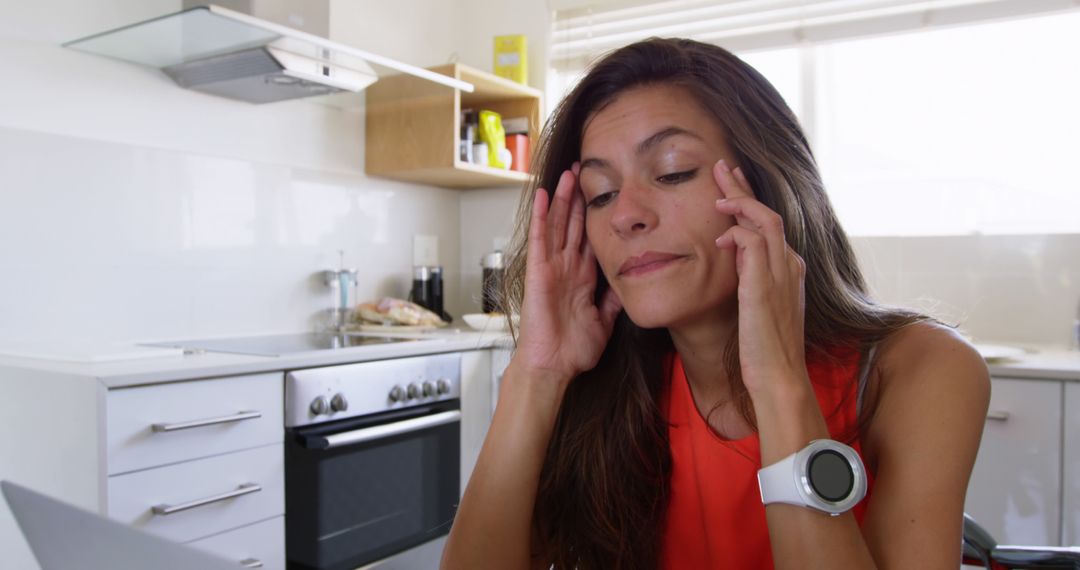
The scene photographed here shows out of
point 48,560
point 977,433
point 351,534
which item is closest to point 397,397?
point 351,534

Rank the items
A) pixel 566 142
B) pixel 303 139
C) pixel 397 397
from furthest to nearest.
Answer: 1. pixel 303 139
2. pixel 397 397
3. pixel 566 142

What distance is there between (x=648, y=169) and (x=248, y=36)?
1372 millimetres

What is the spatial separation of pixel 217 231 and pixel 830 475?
215 centimetres

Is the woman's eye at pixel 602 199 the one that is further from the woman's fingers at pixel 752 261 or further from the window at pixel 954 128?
the window at pixel 954 128

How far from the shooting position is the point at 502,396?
1212 millimetres

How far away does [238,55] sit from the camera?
7.26 feet

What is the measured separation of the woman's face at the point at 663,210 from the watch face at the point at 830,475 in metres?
0.28

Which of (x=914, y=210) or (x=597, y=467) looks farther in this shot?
(x=914, y=210)

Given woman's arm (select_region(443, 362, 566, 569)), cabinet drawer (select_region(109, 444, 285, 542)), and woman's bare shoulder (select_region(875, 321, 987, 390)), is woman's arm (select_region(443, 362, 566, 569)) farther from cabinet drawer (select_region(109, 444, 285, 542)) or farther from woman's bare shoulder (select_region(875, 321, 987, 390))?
cabinet drawer (select_region(109, 444, 285, 542))

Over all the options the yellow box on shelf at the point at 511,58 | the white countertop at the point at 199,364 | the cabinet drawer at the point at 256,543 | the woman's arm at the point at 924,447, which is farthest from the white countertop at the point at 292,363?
the yellow box on shelf at the point at 511,58

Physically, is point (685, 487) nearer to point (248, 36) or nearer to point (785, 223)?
point (785, 223)

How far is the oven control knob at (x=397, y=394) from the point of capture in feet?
7.40

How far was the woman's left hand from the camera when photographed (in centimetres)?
96

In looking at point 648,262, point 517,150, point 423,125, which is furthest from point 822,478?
point 517,150
